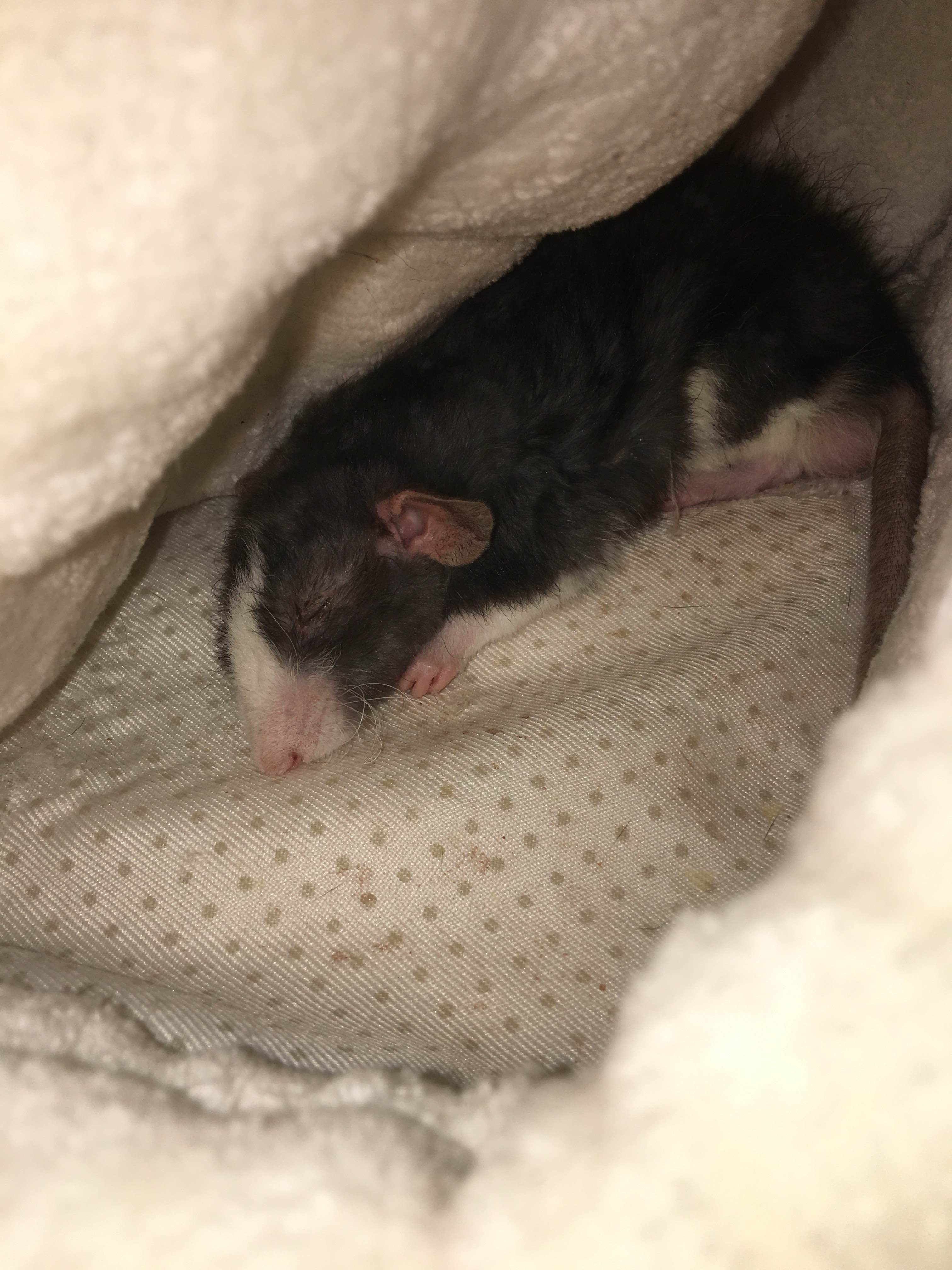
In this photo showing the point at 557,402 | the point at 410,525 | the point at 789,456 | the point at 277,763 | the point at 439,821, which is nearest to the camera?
the point at 439,821

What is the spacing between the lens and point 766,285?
2.02 metres

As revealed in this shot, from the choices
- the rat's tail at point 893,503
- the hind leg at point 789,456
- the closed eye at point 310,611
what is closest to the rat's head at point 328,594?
the closed eye at point 310,611

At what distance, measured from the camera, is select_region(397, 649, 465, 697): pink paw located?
1916mm

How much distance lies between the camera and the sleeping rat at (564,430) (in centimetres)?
192

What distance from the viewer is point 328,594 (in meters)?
1.93

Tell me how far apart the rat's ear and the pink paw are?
18 cm

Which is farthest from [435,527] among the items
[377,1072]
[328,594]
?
[377,1072]

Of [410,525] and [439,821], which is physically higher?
[410,525]

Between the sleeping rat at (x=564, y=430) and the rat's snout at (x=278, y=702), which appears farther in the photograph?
the sleeping rat at (x=564, y=430)

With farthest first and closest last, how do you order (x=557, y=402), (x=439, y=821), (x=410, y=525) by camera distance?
(x=557, y=402) < (x=410, y=525) < (x=439, y=821)

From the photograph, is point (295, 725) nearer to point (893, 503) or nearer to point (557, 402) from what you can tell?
point (557, 402)

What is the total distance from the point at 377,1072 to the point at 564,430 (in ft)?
4.37

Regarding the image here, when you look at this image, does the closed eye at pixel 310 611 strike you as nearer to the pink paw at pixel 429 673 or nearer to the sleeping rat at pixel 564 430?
the sleeping rat at pixel 564 430

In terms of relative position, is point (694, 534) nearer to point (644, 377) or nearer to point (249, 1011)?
point (644, 377)
